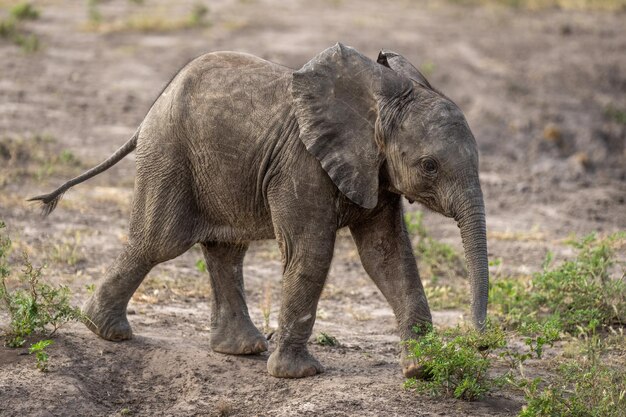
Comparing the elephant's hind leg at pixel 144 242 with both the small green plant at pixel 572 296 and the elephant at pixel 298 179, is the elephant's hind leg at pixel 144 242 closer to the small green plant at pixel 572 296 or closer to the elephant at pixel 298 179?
the elephant at pixel 298 179

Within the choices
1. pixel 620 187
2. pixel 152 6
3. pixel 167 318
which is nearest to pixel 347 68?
pixel 167 318

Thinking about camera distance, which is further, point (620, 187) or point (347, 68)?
point (620, 187)

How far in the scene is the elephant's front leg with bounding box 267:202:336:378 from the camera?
6.04 m

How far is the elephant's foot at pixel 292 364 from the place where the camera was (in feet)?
20.6

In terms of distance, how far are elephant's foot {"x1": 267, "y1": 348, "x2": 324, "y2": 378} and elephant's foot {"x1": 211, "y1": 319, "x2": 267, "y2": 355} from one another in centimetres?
45

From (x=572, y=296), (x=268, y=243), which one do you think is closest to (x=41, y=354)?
(x=572, y=296)

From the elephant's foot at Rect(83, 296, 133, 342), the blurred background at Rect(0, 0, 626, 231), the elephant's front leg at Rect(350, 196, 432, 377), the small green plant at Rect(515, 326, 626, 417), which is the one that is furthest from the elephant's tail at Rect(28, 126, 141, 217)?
the blurred background at Rect(0, 0, 626, 231)

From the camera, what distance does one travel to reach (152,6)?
63.8 ft

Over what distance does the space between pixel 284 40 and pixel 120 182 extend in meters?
6.21

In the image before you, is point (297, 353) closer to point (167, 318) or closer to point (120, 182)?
point (167, 318)

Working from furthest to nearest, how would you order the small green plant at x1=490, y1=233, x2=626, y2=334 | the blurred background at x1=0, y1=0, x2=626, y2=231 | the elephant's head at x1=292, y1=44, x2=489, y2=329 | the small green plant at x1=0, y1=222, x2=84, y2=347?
the blurred background at x1=0, y1=0, x2=626, y2=231
the small green plant at x1=490, y1=233, x2=626, y2=334
the small green plant at x1=0, y1=222, x2=84, y2=347
the elephant's head at x1=292, y1=44, x2=489, y2=329

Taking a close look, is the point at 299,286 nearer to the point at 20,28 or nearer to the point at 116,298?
the point at 116,298

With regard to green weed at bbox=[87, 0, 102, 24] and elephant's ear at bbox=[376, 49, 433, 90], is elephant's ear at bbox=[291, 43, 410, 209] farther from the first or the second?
green weed at bbox=[87, 0, 102, 24]

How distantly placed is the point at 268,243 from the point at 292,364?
3527 mm
